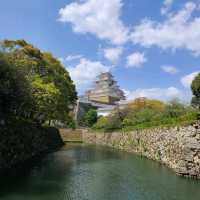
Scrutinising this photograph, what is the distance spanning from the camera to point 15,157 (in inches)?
828

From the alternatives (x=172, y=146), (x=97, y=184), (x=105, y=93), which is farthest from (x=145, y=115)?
(x=105, y=93)

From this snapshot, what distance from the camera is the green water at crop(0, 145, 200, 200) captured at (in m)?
12.4

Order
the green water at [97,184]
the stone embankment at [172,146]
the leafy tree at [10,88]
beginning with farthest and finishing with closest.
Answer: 1. the leafy tree at [10,88]
2. the stone embankment at [172,146]
3. the green water at [97,184]

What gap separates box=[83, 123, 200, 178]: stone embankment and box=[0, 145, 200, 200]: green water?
88cm

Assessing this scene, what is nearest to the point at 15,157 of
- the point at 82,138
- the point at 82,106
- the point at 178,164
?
the point at 178,164

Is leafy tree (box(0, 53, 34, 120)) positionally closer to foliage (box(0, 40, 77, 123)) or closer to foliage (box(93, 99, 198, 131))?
foliage (box(0, 40, 77, 123))

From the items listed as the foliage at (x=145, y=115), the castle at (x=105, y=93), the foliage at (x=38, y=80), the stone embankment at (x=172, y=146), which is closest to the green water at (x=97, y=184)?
the stone embankment at (x=172, y=146)

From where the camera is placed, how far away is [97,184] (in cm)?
1498

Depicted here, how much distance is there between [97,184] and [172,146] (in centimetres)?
711

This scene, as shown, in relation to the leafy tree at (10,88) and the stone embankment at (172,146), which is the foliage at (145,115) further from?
the leafy tree at (10,88)

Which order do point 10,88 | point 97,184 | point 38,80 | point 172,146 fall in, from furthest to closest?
point 38,80 → point 172,146 → point 10,88 → point 97,184

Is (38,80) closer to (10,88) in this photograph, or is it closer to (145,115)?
(10,88)

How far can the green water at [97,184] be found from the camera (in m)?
12.4

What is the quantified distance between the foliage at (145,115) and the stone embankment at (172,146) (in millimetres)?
842
